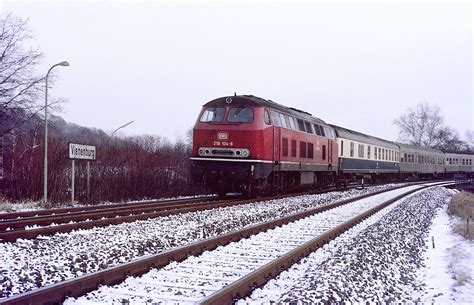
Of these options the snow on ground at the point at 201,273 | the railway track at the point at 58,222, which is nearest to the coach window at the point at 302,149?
the railway track at the point at 58,222

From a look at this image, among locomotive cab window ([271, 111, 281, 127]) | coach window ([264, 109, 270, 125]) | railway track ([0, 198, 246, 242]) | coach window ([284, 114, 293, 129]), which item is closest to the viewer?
railway track ([0, 198, 246, 242])

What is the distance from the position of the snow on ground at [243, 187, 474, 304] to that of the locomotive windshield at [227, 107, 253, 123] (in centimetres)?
630

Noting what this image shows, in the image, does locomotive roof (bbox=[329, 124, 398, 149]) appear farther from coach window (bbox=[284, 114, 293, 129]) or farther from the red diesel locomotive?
the red diesel locomotive

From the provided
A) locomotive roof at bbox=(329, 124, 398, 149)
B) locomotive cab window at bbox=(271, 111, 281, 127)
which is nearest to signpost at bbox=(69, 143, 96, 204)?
locomotive cab window at bbox=(271, 111, 281, 127)

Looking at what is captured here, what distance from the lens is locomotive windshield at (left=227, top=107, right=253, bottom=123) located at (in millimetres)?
15344

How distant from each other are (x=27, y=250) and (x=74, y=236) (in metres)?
1.30

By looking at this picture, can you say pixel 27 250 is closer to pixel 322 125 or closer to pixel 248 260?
pixel 248 260

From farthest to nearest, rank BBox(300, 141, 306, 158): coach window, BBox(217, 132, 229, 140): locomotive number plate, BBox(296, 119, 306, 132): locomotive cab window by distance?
BBox(296, 119, 306, 132): locomotive cab window → BBox(300, 141, 306, 158): coach window → BBox(217, 132, 229, 140): locomotive number plate

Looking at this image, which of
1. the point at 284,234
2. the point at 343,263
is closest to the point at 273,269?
the point at 343,263

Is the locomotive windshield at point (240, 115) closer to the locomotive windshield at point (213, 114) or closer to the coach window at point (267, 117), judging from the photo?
the locomotive windshield at point (213, 114)

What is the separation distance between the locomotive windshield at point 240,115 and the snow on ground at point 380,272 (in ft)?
20.7

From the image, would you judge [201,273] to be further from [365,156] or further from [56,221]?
[365,156]

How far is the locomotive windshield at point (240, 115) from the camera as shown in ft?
50.3

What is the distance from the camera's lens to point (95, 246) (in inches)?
283
